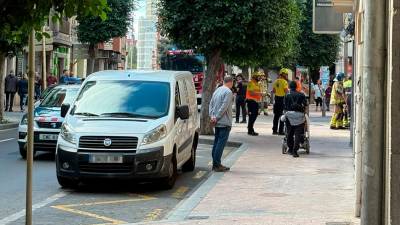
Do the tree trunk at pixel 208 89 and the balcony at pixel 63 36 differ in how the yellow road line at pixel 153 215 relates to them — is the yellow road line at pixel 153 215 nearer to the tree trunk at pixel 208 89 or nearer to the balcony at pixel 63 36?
the tree trunk at pixel 208 89

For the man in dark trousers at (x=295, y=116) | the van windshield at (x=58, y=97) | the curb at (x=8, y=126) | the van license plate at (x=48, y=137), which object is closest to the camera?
the van license plate at (x=48, y=137)

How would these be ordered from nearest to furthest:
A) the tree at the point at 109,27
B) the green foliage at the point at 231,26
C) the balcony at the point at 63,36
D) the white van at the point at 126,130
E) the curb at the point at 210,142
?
the white van at the point at 126,130, the curb at the point at 210,142, the green foliage at the point at 231,26, the balcony at the point at 63,36, the tree at the point at 109,27

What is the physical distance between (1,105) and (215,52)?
27.3ft

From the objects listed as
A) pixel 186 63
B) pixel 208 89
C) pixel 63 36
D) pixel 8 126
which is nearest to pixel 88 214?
pixel 208 89

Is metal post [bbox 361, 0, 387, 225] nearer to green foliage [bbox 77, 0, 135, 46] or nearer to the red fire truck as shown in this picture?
the red fire truck

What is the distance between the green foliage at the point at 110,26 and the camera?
1793 inches

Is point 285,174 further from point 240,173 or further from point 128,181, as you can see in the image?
point 128,181

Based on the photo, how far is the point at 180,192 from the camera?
11.3 metres

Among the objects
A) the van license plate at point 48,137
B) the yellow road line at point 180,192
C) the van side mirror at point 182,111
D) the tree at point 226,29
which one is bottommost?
the yellow road line at point 180,192

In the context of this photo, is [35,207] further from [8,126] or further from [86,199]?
[8,126]

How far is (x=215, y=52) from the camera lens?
813 inches

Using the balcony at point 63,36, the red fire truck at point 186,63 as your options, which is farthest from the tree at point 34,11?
the balcony at point 63,36

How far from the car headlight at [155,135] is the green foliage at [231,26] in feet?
28.4

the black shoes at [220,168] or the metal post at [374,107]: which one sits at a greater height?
the metal post at [374,107]
